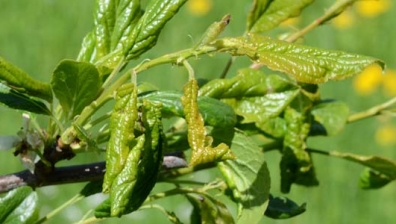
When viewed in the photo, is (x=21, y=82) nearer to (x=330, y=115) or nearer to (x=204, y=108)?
(x=204, y=108)

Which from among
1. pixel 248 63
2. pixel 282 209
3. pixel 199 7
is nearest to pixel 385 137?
pixel 248 63

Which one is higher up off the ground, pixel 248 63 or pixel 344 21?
pixel 248 63

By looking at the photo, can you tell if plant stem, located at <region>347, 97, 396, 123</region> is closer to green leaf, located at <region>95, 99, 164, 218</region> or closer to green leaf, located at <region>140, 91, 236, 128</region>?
green leaf, located at <region>140, 91, 236, 128</region>

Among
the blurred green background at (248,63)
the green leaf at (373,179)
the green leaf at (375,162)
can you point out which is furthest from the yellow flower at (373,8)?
the green leaf at (375,162)

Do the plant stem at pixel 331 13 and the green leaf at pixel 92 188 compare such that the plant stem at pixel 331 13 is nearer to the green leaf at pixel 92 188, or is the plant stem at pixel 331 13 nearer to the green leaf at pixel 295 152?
the green leaf at pixel 295 152

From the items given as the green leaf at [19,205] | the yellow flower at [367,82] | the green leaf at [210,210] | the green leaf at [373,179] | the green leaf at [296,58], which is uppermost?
the green leaf at [296,58]

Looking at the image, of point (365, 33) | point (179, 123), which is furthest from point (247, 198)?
point (365, 33)

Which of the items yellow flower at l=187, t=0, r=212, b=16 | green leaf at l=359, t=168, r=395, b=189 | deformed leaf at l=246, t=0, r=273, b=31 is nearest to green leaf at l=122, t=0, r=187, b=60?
deformed leaf at l=246, t=0, r=273, b=31
